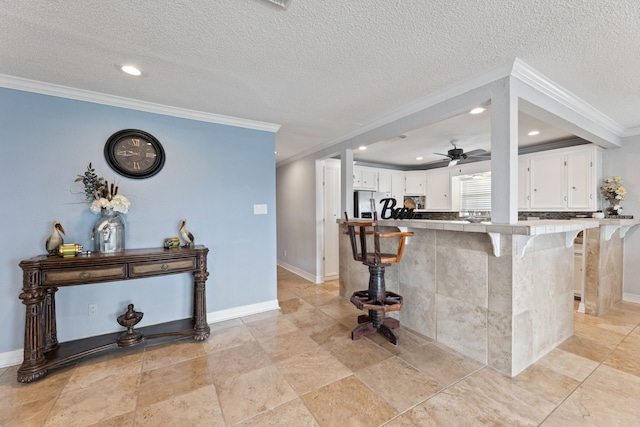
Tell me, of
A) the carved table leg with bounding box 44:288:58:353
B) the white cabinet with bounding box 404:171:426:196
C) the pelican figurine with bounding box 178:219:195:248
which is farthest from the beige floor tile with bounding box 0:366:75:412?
the white cabinet with bounding box 404:171:426:196

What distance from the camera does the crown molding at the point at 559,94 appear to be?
6.60ft

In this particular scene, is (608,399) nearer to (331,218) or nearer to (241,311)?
(241,311)

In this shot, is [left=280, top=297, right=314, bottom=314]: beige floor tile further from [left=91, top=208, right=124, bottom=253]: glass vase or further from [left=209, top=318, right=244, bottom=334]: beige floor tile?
[left=91, top=208, right=124, bottom=253]: glass vase

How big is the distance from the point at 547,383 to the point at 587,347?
3.09 ft

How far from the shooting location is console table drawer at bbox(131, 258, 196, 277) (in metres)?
2.31

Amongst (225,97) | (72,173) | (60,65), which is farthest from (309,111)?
(72,173)

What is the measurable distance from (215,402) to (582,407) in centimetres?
234

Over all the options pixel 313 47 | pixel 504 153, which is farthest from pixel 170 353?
pixel 504 153

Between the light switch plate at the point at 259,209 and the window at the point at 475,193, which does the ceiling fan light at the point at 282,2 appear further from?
the window at the point at 475,193

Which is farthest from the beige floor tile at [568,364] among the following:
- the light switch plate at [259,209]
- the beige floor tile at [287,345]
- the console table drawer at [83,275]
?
the console table drawer at [83,275]

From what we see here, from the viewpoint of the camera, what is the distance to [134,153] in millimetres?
2670

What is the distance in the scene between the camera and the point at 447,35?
1665 mm

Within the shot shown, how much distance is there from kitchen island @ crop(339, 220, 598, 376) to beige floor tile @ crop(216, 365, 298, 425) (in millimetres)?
1504

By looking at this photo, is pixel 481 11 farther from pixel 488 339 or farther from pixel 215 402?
pixel 215 402
